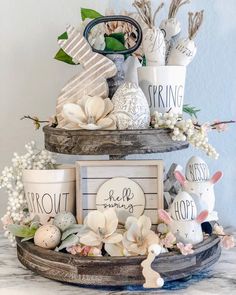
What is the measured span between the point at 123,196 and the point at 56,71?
44cm

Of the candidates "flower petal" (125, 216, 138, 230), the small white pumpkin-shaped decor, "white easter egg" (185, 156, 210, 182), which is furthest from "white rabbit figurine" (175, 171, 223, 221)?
the small white pumpkin-shaped decor

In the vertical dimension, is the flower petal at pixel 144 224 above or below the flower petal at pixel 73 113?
below

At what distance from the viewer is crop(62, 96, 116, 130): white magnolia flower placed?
0.85 m

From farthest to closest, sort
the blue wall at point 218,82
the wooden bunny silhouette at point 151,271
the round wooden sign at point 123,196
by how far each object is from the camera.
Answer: the blue wall at point 218,82 → the round wooden sign at point 123,196 → the wooden bunny silhouette at point 151,271

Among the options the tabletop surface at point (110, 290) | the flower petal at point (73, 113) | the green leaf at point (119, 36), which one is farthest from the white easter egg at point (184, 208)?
the green leaf at point (119, 36)

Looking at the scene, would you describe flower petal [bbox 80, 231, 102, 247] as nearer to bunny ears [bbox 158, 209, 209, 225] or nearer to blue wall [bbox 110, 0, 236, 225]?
bunny ears [bbox 158, 209, 209, 225]

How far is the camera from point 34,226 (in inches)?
35.4

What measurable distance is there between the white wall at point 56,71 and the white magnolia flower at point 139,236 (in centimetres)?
37

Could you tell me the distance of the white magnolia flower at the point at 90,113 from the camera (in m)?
0.85

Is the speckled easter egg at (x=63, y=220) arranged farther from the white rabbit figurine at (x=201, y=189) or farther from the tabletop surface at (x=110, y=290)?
the white rabbit figurine at (x=201, y=189)

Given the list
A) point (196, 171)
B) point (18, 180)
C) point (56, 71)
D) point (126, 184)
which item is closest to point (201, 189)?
point (196, 171)

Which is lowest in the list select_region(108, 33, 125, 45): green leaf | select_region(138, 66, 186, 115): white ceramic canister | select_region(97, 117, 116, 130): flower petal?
select_region(97, 117, 116, 130): flower petal

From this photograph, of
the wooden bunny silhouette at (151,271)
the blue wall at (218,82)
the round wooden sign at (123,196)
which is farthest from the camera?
the blue wall at (218,82)

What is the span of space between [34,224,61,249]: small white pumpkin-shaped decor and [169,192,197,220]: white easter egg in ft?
0.65
